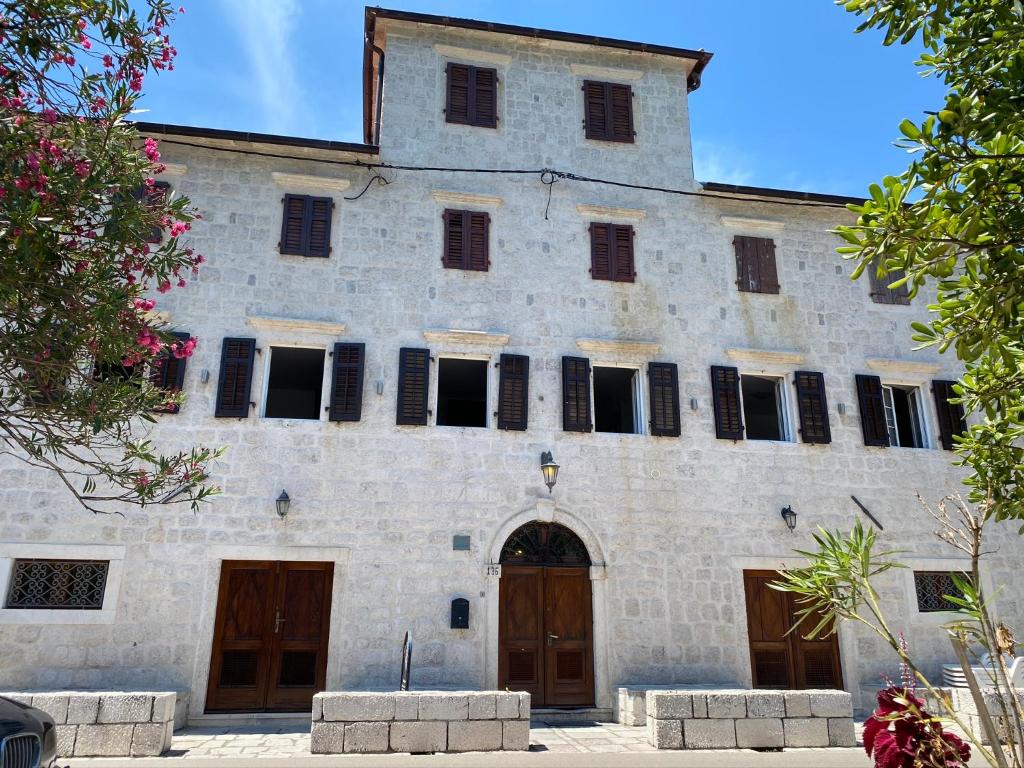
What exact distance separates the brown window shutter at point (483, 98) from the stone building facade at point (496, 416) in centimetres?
23

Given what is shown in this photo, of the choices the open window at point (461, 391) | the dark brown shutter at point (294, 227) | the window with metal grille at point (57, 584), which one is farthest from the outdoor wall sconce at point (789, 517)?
the window with metal grille at point (57, 584)

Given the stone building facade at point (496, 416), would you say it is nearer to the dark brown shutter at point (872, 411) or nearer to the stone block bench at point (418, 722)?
the dark brown shutter at point (872, 411)

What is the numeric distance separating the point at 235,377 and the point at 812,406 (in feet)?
32.2

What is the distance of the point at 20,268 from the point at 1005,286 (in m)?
6.38

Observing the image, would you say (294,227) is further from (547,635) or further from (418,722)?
(418,722)

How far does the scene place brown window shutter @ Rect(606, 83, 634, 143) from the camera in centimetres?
1384

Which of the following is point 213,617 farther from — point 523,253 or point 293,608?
point 523,253

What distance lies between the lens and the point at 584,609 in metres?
11.3

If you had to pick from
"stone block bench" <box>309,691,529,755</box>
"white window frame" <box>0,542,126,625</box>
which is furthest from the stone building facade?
"stone block bench" <box>309,691,529,755</box>

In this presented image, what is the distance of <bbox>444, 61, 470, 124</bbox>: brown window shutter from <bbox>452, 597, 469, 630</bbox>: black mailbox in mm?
Result: 8516

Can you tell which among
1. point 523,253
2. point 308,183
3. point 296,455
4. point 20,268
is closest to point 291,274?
point 308,183

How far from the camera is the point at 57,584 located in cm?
1009

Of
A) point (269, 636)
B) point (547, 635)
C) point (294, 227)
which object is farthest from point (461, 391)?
point (269, 636)

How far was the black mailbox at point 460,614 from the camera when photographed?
1062 cm
